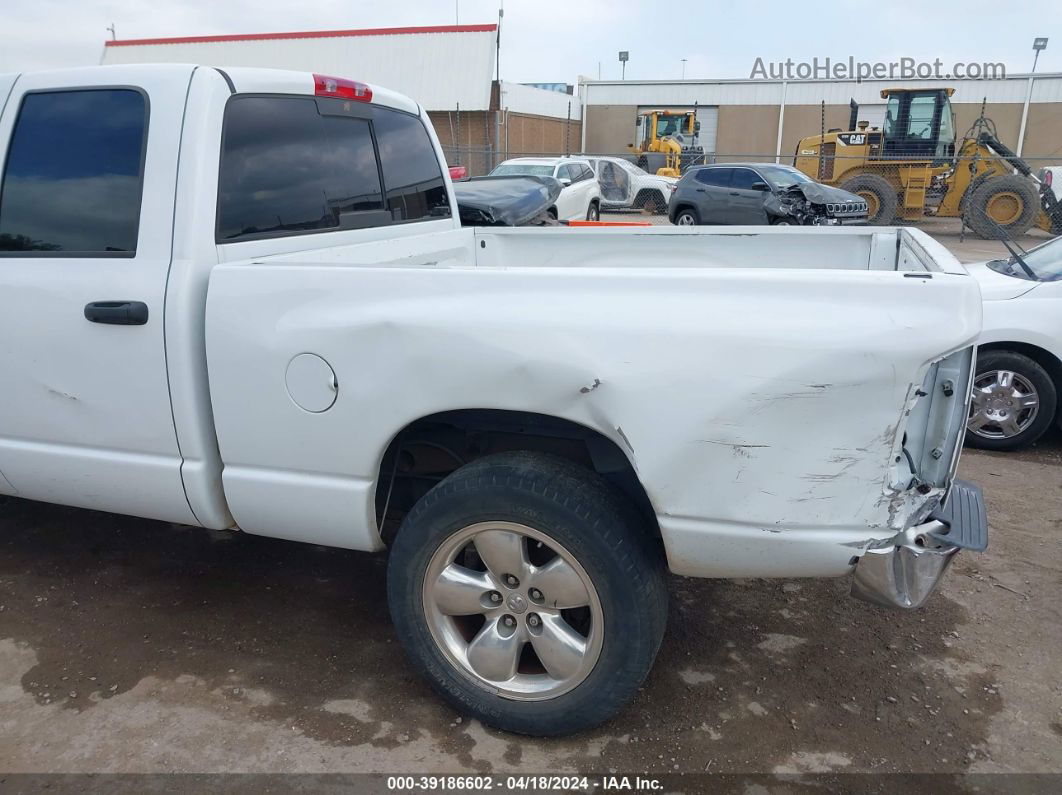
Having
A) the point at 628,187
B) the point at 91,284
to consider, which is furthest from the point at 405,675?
the point at 628,187

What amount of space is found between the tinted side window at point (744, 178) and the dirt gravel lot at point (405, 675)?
13.9 meters

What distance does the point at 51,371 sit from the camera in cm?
299

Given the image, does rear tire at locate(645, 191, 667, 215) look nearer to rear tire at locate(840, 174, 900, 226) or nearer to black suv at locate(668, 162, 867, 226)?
black suv at locate(668, 162, 867, 226)

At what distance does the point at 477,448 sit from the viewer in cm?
295

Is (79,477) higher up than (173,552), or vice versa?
(79,477)

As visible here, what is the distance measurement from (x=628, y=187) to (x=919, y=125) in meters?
7.50

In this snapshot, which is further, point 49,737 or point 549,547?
point 49,737

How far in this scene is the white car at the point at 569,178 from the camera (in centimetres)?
1816

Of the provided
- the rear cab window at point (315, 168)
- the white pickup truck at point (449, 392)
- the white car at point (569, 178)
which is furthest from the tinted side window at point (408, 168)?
the white car at point (569, 178)

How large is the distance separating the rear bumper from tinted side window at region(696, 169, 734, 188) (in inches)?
624

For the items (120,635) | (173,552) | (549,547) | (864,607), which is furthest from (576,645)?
(173,552)

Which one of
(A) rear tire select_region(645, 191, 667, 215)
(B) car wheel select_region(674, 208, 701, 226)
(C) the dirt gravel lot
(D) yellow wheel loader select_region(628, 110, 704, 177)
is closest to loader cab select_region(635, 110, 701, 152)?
(D) yellow wheel loader select_region(628, 110, 704, 177)

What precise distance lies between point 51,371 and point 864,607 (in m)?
3.40

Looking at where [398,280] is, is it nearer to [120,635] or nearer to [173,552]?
[120,635]
